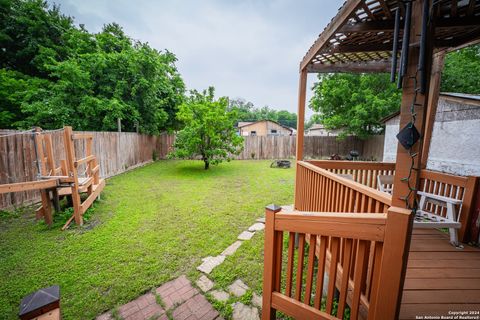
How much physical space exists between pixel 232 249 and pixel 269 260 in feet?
5.38

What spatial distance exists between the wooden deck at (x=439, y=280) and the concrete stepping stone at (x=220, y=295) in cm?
162

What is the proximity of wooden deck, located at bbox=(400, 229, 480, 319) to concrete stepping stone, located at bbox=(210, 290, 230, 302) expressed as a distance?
5.31 ft

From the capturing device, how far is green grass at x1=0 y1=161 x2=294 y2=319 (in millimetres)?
2303

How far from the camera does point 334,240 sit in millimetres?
1378

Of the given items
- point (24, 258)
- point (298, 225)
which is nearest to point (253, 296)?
point (298, 225)

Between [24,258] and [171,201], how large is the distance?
2765 mm

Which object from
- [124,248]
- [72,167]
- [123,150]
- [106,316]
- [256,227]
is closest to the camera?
[106,316]

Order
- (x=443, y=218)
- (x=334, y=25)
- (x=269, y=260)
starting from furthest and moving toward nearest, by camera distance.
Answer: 1. (x=443, y=218)
2. (x=334, y=25)
3. (x=269, y=260)

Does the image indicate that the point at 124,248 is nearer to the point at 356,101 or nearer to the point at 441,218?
the point at 441,218

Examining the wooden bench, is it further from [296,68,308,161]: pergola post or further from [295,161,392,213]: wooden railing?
[296,68,308,161]: pergola post

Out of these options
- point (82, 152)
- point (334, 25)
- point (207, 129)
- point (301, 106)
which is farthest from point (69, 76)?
point (334, 25)

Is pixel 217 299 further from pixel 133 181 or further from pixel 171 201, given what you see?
pixel 133 181

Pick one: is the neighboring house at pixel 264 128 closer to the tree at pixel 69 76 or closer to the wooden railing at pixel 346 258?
the tree at pixel 69 76

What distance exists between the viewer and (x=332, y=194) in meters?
2.37
